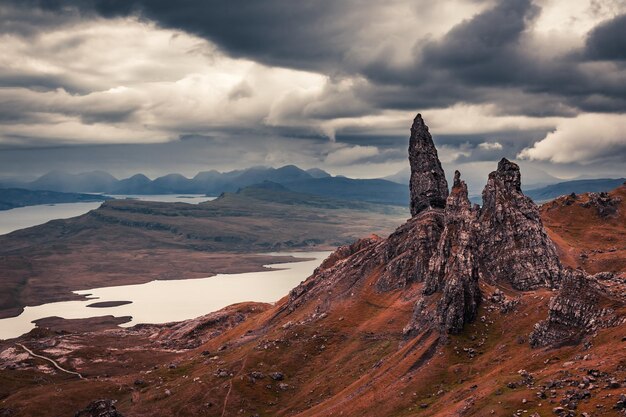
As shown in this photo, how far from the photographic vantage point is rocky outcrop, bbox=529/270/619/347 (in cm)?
13075

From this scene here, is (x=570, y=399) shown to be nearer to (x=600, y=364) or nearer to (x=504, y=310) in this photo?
(x=600, y=364)

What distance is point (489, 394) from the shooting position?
391 feet

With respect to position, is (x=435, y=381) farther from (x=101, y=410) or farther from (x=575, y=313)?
(x=101, y=410)

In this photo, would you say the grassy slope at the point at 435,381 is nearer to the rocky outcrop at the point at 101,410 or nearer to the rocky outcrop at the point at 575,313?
the rocky outcrop at the point at 575,313

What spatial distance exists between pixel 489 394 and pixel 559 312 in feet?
96.3

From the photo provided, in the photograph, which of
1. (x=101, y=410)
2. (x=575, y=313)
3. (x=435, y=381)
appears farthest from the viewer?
(x=101, y=410)

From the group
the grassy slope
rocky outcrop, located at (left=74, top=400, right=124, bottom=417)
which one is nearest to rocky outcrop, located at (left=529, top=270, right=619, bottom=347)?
the grassy slope

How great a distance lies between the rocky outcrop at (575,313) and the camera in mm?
130750

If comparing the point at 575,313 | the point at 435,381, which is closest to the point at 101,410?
the point at 435,381

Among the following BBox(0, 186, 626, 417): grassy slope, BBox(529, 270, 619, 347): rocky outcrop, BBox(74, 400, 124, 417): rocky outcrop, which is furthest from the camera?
BBox(74, 400, 124, 417): rocky outcrop

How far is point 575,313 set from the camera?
440ft

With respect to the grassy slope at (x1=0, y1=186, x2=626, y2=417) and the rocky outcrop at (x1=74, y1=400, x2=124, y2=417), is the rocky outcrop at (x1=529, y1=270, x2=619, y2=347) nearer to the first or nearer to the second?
the grassy slope at (x1=0, y1=186, x2=626, y2=417)

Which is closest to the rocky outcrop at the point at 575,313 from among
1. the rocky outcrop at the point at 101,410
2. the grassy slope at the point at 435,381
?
the grassy slope at the point at 435,381

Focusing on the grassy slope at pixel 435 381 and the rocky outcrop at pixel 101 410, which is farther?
the rocky outcrop at pixel 101 410
